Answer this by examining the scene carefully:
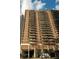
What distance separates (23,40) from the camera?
1936mm

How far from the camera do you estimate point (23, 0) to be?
6.43 ft

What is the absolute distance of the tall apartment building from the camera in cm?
192

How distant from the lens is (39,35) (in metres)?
1.94

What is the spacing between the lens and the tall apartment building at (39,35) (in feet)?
6.31
